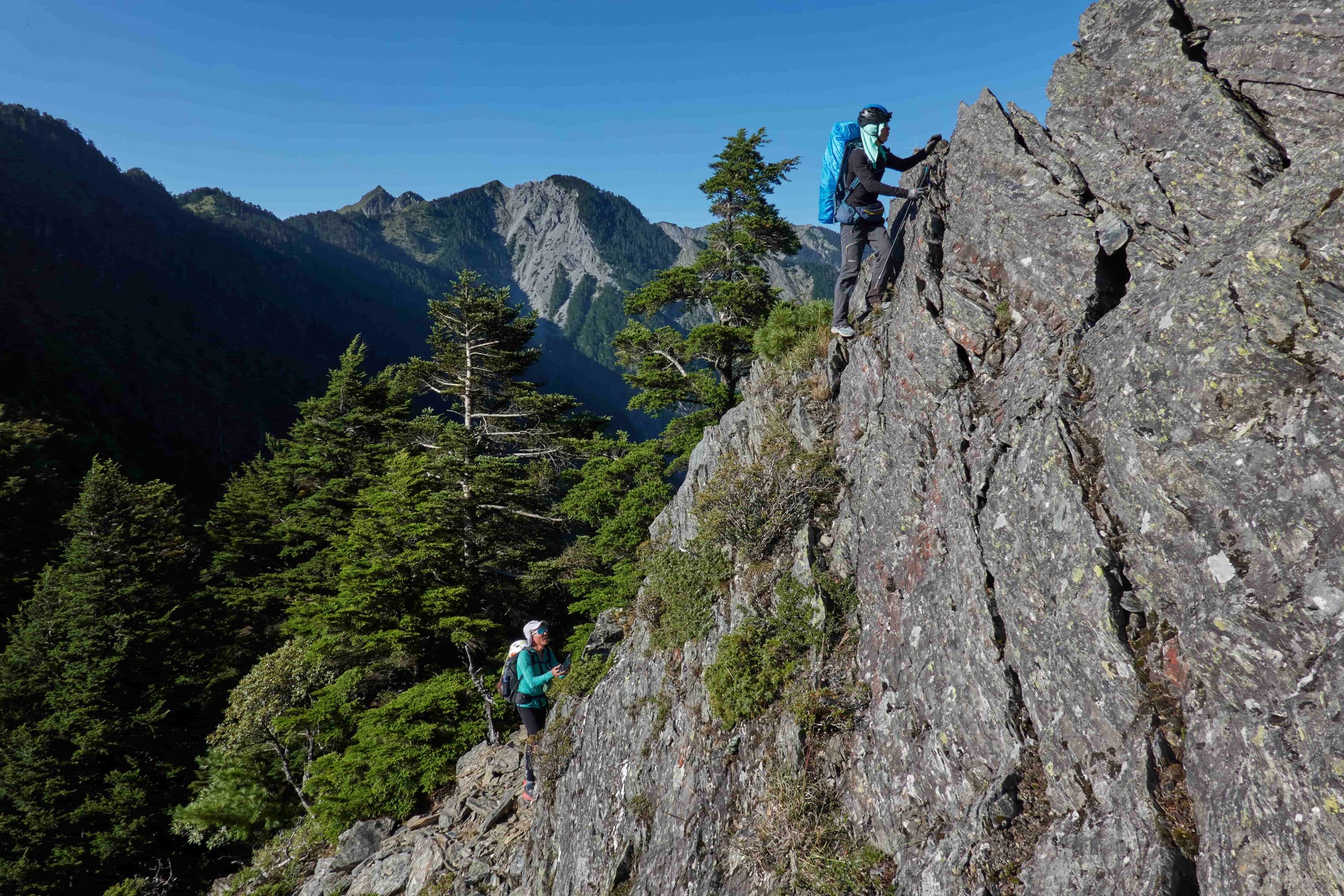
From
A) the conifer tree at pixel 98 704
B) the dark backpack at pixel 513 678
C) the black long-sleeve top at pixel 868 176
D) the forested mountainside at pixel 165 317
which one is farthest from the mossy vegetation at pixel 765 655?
the forested mountainside at pixel 165 317

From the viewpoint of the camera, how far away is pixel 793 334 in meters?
11.6

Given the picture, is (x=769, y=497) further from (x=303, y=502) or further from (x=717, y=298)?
(x=303, y=502)

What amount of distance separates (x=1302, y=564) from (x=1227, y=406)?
1107 millimetres

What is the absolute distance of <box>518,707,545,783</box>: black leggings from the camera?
32.8ft

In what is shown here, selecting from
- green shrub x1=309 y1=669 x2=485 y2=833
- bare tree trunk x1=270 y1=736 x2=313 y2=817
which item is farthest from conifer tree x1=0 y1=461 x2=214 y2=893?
green shrub x1=309 y1=669 x2=485 y2=833

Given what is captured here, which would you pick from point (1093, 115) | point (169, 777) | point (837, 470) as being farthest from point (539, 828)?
point (169, 777)

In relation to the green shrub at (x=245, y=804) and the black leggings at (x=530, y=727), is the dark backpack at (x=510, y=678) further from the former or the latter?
the green shrub at (x=245, y=804)

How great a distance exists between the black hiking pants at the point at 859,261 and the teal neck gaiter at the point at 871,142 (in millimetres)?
1014

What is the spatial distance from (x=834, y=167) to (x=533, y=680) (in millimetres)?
9532

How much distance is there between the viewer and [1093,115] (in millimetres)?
6707

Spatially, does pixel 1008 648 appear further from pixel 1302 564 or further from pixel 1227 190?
pixel 1227 190

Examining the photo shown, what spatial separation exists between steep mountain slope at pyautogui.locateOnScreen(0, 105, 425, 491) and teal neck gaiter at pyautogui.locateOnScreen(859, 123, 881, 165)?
67327 millimetres

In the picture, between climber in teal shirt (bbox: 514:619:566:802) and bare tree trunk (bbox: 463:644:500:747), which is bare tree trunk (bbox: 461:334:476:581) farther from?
climber in teal shirt (bbox: 514:619:566:802)

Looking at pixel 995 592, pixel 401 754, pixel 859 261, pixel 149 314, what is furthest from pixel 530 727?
pixel 149 314
